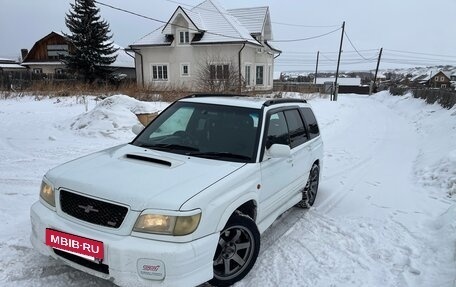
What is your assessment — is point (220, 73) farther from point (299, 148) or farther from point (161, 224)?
point (161, 224)

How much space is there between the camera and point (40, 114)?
13062mm

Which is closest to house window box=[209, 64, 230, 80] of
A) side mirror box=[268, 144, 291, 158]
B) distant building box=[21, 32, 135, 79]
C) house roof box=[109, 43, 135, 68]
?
side mirror box=[268, 144, 291, 158]

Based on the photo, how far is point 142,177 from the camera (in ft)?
9.80

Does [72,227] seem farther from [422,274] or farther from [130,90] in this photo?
[130,90]

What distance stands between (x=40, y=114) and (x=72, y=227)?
11869 millimetres

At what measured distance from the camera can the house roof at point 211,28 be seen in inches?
1158

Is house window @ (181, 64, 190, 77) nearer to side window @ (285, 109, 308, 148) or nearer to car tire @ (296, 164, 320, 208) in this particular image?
car tire @ (296, 164, 320, 208)

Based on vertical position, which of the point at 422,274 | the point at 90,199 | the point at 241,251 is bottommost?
the point at 422,274

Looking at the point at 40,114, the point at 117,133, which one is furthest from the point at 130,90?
the point at 117,133

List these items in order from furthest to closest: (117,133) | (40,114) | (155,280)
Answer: (40,114) → (117,133) → (155,280)

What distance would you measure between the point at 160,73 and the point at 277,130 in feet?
96.4

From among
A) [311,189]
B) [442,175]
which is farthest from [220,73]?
[311,189]

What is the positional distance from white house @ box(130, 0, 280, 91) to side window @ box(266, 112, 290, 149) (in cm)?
2430

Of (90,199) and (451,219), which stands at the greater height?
(90,199)
